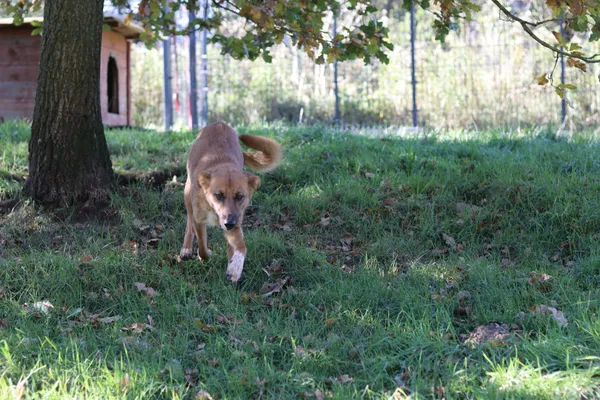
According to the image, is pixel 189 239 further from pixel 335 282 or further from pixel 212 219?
pixel 335 282

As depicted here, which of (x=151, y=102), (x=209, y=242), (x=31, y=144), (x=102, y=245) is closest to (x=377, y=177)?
(x=209, y=242)

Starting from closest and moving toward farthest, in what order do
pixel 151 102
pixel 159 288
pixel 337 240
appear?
pixel 159 288
pixel 337 240
pixel 151 102

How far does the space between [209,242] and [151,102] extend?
12.6m

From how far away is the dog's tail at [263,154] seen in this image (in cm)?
679

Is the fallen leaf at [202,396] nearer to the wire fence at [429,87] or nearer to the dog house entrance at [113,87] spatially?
the dog house entrance at [113,87]

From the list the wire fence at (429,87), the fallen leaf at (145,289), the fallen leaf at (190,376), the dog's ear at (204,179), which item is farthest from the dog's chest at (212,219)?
the wire fence at (429,87)

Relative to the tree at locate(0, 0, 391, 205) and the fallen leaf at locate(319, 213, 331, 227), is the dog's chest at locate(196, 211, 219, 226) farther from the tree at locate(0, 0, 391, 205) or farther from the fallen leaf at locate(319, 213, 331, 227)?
the tree at locate(0, 0, 391, 205)

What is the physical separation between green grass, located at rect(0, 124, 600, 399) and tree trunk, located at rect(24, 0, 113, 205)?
280 mm

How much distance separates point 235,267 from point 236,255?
95mm

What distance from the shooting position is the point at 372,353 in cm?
432

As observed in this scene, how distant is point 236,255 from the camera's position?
552 centimetres

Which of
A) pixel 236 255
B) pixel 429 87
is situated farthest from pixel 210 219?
pixel 429 87

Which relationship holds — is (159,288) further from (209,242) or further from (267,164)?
(267,164)

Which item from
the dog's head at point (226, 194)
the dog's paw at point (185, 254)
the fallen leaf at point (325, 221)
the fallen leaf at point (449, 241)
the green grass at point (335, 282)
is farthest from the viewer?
the fallen leaf at point (325, 221)
